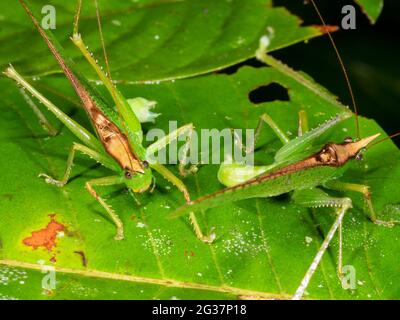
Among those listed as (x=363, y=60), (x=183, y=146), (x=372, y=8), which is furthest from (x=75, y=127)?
(x=363, y=60)

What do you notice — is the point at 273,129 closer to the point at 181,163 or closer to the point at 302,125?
the point at 302,125

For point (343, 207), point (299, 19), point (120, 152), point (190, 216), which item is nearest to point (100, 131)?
point (120, 152)

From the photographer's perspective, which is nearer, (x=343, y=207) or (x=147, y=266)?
(x=147, y=266)

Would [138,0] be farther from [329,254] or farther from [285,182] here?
[329,254]

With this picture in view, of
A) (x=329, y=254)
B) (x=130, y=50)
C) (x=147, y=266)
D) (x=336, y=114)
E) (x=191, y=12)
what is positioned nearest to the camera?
(x=147, y=266)

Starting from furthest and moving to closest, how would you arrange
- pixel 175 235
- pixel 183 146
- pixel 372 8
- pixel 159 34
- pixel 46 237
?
pixel 159 34, pixel 372 8, pixel 183 146, pixel 175 235, pixel 46 237

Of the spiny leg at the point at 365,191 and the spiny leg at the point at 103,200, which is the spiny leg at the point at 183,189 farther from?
the spiny leg at the point at 365,191
